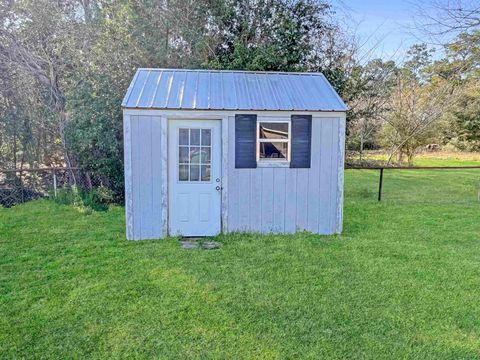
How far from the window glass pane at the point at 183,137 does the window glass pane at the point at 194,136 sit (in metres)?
0.07

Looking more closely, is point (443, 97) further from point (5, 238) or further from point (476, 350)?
point (5, 238)

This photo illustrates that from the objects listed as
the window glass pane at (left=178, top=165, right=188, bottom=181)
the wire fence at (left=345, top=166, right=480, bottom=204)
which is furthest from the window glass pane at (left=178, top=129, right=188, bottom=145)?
the wire fence at (left=345, top=166, right=480, bottom=204)

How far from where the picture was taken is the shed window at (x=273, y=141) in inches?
216

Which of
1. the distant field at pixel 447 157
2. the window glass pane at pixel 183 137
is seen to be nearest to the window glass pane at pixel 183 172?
the window glass pane at pixel 183 137

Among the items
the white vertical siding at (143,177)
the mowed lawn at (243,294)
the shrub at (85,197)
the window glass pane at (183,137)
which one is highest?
the window glass pane at (183,137)

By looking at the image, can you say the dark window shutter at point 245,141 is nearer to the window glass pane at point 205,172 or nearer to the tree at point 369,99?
the window glass pane at point 205,172

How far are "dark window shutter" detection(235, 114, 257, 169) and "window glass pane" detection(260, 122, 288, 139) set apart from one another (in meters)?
0.13

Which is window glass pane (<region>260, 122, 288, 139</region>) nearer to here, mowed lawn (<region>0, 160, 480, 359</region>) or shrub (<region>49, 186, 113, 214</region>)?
mowed lawn (<region>0, 160, 480, 359</region>)

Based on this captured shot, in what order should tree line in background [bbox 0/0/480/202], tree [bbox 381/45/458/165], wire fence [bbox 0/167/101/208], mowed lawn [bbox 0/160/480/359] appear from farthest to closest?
tree [bbox 381/45/458/165]
wire fence [bbox 0/167/101/208]
tree line in background [bbox 0/0/480/202]
mowed lawn [bbox 0/160/480/359]

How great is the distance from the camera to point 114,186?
325 inches

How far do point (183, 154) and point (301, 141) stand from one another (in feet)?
5.85

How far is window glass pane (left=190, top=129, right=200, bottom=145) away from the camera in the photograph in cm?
547

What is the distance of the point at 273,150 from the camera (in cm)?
555

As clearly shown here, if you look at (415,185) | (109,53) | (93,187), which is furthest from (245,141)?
(415,185)
